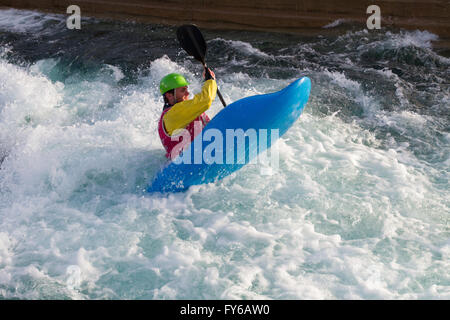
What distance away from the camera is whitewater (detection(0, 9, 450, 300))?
3252 millimetres

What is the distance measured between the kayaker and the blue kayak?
0.41ft

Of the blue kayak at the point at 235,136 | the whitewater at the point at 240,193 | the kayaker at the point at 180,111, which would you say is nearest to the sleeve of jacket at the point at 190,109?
the kayaker at the point at 180,111

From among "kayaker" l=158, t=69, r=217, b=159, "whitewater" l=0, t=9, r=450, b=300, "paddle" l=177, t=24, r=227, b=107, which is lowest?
"whitewater" l=0, t=9, r=450, b=300

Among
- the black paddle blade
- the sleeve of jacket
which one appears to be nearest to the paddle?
the black paddle blade

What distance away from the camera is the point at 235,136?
12.6 feet

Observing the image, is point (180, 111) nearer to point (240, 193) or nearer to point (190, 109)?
point (190, 109)

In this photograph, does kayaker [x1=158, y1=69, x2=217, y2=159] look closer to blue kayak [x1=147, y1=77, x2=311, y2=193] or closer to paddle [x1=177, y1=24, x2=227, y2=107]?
blue kayak [x1=147, y1=77, x2=311, y2=193]

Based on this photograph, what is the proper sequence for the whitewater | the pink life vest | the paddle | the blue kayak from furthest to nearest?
1. the paddle
2. the pink life vest
3. the blue kayak
4. the whitewater

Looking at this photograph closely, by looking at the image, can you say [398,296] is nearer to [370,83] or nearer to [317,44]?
[370,83]

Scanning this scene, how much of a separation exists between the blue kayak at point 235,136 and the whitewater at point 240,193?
162 mm

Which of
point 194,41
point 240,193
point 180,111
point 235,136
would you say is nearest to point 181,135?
point 180,111

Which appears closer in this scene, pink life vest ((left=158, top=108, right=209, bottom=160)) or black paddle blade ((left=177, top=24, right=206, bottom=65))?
pink life vest ((left=158, top=108, right=209, bottom=160))

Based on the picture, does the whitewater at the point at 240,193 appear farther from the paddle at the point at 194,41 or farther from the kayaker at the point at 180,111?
the paddle at the point at 194,41
